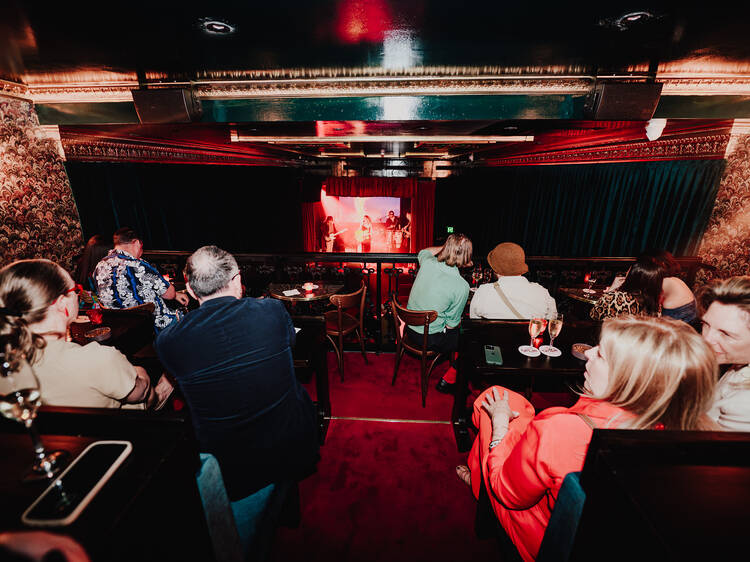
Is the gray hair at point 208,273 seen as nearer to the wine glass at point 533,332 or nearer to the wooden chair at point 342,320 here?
the wooden chair at point 342,320

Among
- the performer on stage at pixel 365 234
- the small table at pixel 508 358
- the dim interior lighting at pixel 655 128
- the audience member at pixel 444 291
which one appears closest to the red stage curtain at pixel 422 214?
the performer on stage at pixel 365 234

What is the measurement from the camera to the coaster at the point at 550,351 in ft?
7.02

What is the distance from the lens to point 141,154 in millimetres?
6656

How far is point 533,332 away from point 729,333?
908mm

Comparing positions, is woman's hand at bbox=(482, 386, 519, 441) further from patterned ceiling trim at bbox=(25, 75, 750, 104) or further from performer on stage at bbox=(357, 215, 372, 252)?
performer on stage at bbox=(357, 215, 372, 252)

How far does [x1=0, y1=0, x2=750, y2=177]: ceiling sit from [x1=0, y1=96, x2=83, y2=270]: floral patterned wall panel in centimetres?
40

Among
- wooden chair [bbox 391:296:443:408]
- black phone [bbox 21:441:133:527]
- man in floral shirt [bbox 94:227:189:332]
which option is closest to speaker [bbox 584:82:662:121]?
wooden chair [bbox 391:296:443:408]

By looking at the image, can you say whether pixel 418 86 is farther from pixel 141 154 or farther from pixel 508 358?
pixel 141 154

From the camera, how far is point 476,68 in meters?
3.13

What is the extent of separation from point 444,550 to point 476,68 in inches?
161

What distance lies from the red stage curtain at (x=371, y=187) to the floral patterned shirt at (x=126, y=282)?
344 inches

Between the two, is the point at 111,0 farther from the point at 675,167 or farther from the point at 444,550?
the point at 675,167

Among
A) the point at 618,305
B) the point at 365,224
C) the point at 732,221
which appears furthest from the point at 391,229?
the point at 618,305

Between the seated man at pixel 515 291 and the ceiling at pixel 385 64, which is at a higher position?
the ceiling at pixel 385 64
